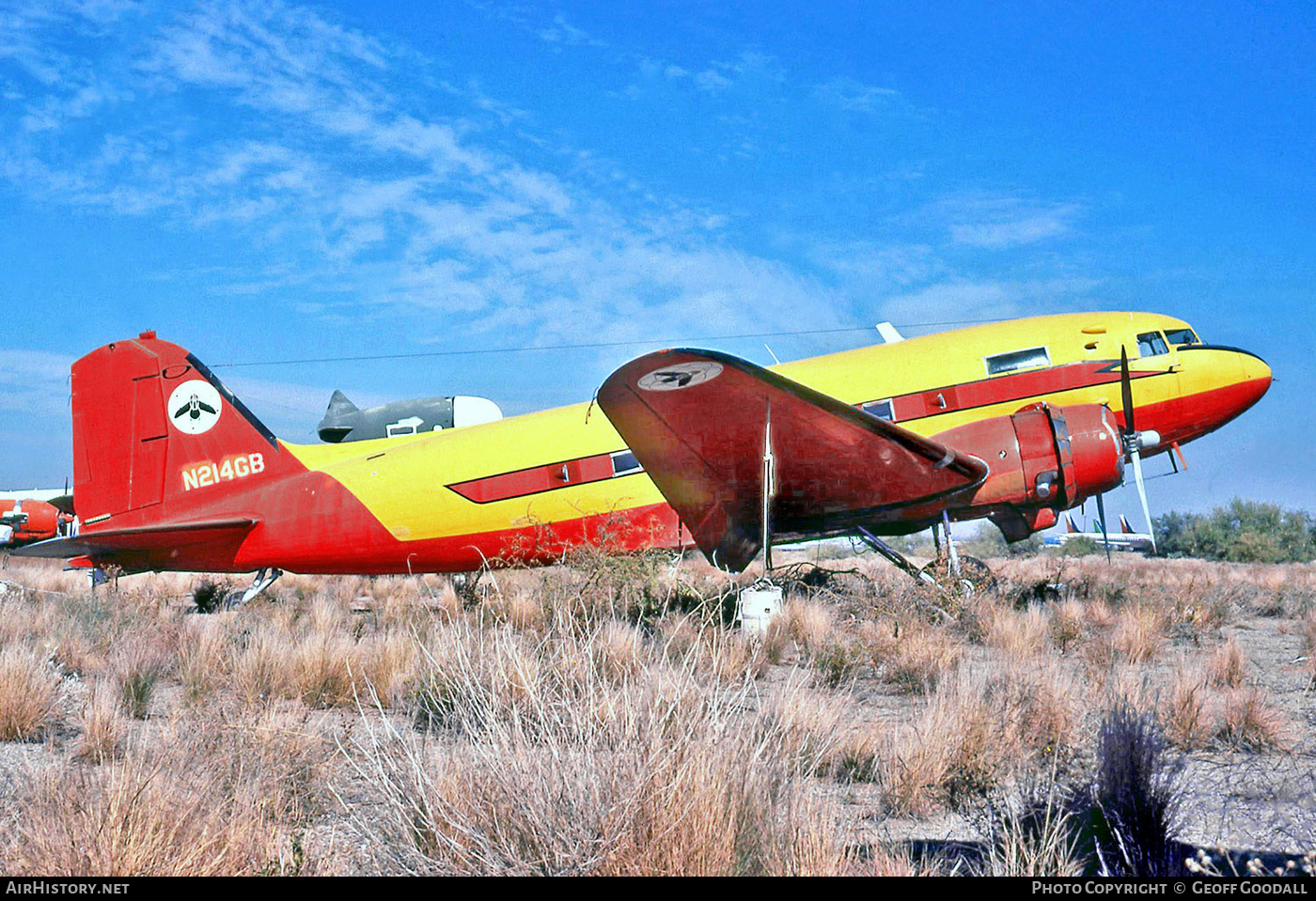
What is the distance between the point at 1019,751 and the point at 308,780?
397 centimetres

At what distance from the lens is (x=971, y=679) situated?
6.30 m

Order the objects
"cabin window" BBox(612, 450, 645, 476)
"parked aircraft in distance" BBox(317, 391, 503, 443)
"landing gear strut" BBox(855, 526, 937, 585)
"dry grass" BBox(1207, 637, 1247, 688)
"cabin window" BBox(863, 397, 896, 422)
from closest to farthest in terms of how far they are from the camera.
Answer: "dry grass" BBox(1207, 637, 1247, 688) < "landing gear strut" BBox(855, 526, 937, 585) < "cabin window" BBox(863, 397, 896, 422) < "cabin window" BBox(612, 450, 645, 476) < "parked aircraft in distance" BBox(317, 391, 503, 443)

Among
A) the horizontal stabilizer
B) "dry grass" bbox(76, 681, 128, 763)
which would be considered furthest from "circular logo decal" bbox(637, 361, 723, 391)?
the horizontal stabilizer

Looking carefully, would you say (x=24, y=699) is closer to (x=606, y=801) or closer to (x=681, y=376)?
(x=606, y=801)

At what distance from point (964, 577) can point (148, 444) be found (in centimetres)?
1265

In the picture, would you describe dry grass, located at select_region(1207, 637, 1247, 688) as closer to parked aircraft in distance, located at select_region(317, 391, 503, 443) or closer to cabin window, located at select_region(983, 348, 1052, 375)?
cabin window, located at select_region(983, 348, 1052, 375)

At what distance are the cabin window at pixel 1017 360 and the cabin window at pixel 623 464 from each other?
17.6ft

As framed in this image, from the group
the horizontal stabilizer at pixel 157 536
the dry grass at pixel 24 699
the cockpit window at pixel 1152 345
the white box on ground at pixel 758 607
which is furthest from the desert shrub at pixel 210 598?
the cockpit window at pixel 1152 345

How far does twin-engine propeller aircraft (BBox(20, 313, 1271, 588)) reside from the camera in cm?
1145

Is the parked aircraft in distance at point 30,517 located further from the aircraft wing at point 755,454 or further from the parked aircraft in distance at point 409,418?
the aircraft wing at point 755,454

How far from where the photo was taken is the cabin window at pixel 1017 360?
12836 millimetres

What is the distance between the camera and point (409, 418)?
16797 millimetres

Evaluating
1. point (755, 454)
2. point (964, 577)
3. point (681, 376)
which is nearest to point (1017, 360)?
point (964, 577)

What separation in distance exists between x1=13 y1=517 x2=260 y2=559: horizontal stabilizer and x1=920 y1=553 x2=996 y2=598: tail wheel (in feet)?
33.0
